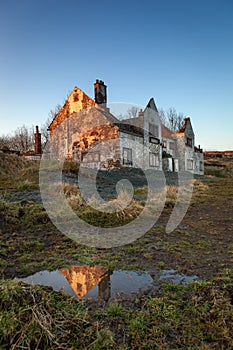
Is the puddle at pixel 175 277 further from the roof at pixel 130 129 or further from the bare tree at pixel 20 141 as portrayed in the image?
the bare tree at pixel 20 141

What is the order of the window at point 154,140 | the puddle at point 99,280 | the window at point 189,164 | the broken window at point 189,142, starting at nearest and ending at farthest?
the puddle at point 99,280
the window at point 154,140
the window at point 189,164
the broken window at point 189,142

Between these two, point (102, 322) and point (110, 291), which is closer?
point (102, 322)

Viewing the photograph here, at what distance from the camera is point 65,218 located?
21.4 feet

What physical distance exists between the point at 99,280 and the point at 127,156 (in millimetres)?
16153

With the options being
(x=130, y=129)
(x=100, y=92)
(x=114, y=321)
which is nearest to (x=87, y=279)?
(x=114, y=321)

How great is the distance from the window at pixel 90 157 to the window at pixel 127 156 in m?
2.16

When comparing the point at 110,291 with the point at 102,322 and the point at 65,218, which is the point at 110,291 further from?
the point at 65,218

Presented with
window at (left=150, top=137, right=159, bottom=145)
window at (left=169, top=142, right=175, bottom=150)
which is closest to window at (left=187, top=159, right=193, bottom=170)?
window at (left=169, top=142, right=175, bottom=150)

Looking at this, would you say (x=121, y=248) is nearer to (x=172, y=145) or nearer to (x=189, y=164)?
(x=189, y=164)

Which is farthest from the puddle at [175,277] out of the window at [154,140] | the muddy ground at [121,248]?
the window at [154,140]

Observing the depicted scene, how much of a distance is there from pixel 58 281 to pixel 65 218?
3043mm

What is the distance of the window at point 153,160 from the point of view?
21.9m

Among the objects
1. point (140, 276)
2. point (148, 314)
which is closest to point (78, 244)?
point (140, 276)

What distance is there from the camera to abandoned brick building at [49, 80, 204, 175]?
19.0m
